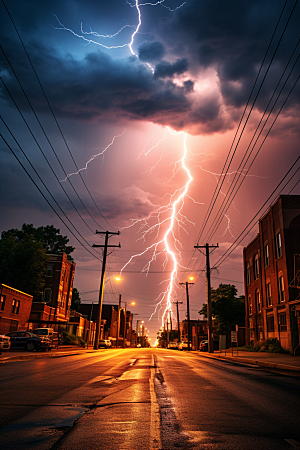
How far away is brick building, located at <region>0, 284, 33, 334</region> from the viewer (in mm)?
35000

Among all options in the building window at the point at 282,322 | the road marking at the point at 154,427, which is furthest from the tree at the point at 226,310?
the road marking at the point at 154,427

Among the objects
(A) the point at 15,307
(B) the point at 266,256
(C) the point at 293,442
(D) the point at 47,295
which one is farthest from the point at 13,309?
(C) the point at 293,442

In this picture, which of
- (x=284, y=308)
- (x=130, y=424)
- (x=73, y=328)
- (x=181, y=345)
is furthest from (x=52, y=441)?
(x=181, y=345)

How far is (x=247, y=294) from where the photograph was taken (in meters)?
44.8

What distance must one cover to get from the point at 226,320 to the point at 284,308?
24.4 metres

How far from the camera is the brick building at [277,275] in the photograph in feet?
98.9

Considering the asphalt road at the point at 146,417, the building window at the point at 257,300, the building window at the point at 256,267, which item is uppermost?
the building window at the point at 256,267

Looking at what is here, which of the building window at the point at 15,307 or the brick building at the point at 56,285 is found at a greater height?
the brick building at the point at 56,285

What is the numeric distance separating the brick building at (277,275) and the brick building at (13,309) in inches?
1039

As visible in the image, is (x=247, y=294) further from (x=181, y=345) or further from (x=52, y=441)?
(x=52, y=441)

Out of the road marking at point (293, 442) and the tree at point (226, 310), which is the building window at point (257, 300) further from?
the road marking at point (293, 442)

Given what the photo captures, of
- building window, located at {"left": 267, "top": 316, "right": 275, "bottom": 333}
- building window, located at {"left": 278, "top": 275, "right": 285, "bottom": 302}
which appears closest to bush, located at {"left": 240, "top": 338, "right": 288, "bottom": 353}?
building window, located at {"left": 267, "top": 316, "right": 275, "bottom": 333}

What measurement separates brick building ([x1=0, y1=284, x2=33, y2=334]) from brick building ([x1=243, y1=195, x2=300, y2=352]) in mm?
26386

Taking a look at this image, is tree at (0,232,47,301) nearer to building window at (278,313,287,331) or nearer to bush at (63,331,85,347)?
bush at (63,331,85,347)
